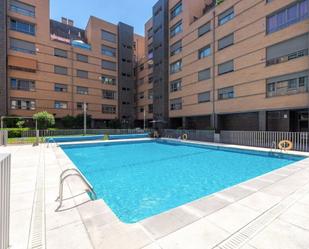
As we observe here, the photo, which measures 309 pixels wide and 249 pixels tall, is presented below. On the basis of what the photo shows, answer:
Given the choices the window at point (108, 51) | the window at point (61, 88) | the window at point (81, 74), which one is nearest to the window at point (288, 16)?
the window at point (108, 51)

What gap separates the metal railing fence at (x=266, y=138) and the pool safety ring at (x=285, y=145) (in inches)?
16.0

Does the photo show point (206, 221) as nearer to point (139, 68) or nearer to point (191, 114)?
point (191, 114)

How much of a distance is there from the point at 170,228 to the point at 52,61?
3321cm

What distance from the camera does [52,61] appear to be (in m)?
29.0

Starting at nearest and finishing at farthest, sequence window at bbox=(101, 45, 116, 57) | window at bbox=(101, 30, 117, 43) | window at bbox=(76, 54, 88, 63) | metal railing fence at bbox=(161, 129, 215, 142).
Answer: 1. metal railing fence at bbox=(161, 129, 215, 142)
2. window at bbox=(76, 54, 88, 63)
3. window at bbox=(101, 30, 117, 43)
4. window at bbox=(101, 45, 116, 57)

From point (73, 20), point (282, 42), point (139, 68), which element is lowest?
point (282, 42)

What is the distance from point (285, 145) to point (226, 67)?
11.7 metres

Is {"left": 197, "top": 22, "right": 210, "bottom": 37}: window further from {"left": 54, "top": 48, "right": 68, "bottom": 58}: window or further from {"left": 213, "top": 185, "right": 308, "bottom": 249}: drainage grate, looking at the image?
{"left": 213, "top": 185, "right": 308, "bottom": 249}: drainage grate

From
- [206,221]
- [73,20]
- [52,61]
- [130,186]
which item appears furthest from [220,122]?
[73,20]

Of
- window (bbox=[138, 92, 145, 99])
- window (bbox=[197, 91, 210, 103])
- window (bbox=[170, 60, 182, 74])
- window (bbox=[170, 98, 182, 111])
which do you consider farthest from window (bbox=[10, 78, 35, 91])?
window (bbox=[197, 91, 210, 103])

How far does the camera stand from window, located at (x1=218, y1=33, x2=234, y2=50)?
20.1 metres

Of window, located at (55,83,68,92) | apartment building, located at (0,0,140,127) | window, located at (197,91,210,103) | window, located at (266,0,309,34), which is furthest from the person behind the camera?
window, located at (55,83,68,92)

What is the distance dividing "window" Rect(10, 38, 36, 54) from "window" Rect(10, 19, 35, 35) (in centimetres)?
165

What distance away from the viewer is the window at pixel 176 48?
1075 inches
